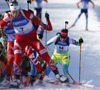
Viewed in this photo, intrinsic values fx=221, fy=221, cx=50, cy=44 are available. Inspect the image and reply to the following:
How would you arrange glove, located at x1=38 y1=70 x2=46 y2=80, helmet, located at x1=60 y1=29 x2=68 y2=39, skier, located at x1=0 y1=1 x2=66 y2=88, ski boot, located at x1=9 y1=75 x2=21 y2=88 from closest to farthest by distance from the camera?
skier, located at x1=0 y1=1 x2=66 y2=88 < ski boot, located at x1=9 y1=75 x2=21 y2=88 < glove, located at x1=38 y1=70 x2=46 y2=80 < helmet, located at x1=60 y1=29 x2=68 y2=39

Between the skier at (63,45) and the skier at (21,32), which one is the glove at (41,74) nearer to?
the skier at (63,45)

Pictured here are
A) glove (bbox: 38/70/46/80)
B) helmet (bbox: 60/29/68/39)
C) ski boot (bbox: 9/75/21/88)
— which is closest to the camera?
ski boot (bbox: 9/75/21/88)

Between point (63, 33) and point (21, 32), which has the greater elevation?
point (21, 32)

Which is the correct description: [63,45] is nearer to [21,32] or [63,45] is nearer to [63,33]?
[63,33]

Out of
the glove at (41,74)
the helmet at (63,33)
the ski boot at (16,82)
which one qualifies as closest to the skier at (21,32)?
the ski boot at (16,82)

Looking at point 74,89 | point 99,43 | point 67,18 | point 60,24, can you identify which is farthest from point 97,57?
point 67,18

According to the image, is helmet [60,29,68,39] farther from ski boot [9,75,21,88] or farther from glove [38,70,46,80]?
ski boot [9,75,21,88]

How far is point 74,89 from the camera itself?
5219 mm

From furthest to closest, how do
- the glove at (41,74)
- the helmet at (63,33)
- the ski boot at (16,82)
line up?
→ the helmet at (63,33) < the glove at (41,74) < the ski boot at (16,82)

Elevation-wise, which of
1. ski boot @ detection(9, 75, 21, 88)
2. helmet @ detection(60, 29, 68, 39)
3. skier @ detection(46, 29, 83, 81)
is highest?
helmet @ detection(60, 29, 68, 39)

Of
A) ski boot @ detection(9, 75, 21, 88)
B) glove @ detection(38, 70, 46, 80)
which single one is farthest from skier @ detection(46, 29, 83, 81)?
ski boot @ detection(9, 75, 21, 88)

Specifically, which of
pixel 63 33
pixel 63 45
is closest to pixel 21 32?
pixel 63 33

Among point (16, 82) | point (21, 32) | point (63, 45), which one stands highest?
point (21, 32)

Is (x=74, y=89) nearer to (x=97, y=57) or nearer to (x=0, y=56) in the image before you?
(x=0, y=56)
